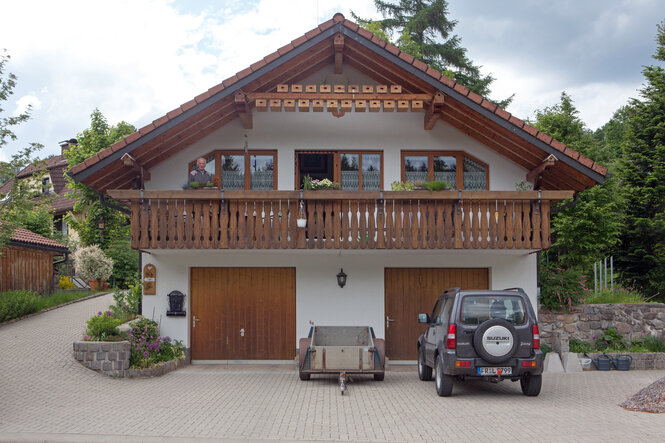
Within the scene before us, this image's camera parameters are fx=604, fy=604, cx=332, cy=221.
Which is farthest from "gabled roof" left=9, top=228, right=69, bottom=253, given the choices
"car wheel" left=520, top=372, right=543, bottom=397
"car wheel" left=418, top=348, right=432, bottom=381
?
"car wheel" left=520, top=372, right=543, bottom=397

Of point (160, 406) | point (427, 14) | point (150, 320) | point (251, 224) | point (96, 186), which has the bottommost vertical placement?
point (160, 406)

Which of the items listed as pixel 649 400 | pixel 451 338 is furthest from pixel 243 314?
pixel 649 400

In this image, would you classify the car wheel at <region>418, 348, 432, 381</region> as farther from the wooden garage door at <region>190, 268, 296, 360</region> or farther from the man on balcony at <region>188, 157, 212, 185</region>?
the man on balcony at <region>188, 157, 212, 185</region>

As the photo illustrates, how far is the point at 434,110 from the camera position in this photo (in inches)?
550

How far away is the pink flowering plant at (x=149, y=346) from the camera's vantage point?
489 inches

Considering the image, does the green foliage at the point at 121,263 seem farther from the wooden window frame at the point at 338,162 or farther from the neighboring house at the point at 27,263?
the wooden window frame at the point at 338,162

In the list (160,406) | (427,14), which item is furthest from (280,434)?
(427,14)

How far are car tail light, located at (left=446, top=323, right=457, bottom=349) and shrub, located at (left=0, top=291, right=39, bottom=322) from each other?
13158mm

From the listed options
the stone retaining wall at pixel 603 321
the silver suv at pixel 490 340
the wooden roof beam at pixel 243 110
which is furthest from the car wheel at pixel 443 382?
the wooden roof beam at pixel 243 110

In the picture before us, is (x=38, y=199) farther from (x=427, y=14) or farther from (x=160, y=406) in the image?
(x=427, y=14)

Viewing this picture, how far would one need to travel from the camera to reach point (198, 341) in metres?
14.3

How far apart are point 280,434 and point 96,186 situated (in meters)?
8.63

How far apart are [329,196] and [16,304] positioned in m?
10.8

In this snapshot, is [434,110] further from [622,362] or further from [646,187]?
[646,187]
